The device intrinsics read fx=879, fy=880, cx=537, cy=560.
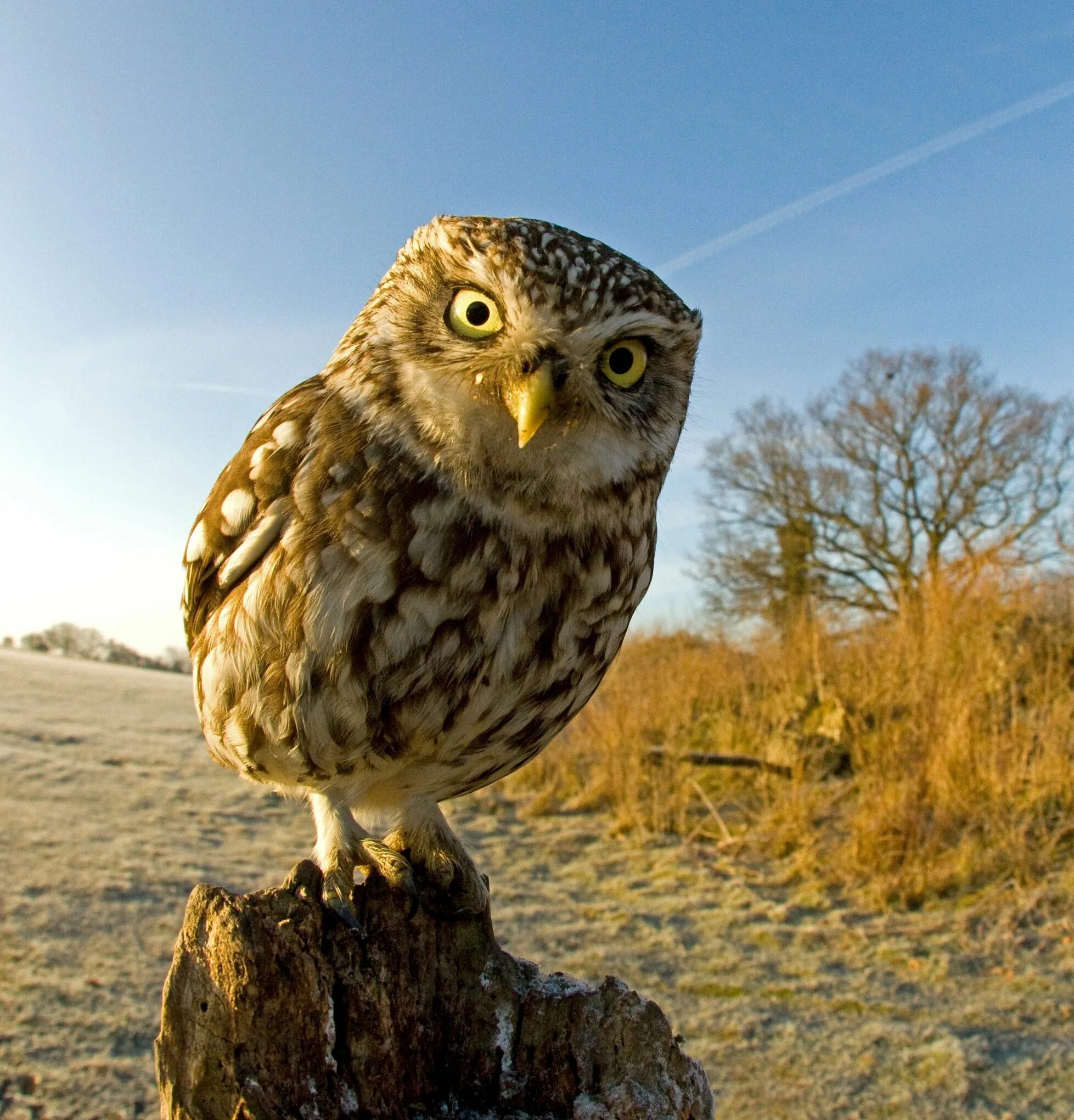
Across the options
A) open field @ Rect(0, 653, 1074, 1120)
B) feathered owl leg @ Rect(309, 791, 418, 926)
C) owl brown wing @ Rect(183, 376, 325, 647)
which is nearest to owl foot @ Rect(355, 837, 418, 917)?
feathered owl leg @ Rect(309, 791, 418, 926)

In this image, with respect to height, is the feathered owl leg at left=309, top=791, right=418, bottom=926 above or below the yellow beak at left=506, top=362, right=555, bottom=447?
below

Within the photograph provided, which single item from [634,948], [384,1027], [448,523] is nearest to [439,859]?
[384,1027]

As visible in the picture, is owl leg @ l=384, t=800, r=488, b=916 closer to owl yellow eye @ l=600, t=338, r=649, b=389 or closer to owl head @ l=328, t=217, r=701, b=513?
owl head @ l=328, t=217, r=701, b=513

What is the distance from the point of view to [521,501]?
208 cm

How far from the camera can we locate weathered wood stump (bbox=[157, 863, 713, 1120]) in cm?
183

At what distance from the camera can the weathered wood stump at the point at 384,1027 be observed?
183 centimetres

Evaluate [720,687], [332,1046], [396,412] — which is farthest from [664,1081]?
[720,687]

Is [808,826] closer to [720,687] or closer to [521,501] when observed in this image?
[720,687]

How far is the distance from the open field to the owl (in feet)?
13.7

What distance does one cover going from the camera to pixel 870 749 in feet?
33.5

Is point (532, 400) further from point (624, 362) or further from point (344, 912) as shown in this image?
point (344, 912)

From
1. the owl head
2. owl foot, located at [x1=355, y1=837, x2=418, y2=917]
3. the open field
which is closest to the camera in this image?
the owl head

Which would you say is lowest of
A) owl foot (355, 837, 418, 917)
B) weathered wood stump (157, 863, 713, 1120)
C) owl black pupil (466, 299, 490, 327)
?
weathered wood stump (157, 863, 713, 1120)

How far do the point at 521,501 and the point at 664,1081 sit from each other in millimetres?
1358
